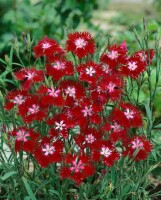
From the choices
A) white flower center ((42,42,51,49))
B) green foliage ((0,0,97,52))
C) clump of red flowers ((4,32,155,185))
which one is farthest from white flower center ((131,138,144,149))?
green foliage ((0,0,97,52))

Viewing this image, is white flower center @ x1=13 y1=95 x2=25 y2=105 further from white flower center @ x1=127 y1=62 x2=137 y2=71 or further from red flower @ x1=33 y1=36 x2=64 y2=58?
white flower center @ x1=127 y1=62 x2=137 y2=71

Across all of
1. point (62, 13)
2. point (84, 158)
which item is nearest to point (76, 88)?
point (84, 158)

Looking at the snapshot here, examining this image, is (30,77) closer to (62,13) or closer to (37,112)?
(37,112)

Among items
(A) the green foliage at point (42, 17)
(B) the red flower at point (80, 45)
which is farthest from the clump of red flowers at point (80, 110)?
(A) the green foliage at point (42, 17)

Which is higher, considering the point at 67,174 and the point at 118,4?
the point at 67,174

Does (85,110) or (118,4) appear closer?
(85,110)

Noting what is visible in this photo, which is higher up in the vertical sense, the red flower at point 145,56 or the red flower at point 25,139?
the red flower at point 145,56

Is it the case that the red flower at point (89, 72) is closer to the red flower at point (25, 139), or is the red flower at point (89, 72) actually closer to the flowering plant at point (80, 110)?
the flowering plant at point (80, 110)
